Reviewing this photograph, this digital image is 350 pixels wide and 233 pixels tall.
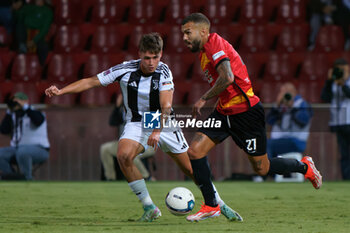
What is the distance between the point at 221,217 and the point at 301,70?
8693 millimetres

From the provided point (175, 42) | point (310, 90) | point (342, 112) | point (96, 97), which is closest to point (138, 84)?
point (342, 112)

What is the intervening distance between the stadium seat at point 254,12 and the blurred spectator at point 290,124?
12.6ft

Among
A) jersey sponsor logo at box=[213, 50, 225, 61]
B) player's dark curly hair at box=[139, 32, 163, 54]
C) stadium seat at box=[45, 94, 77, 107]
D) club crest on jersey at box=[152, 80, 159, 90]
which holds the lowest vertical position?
stadium seat at box=[45, 94, 77, 107]

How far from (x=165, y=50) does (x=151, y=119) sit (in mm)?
8757

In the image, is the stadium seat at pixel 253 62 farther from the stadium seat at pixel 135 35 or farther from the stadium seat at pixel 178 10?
the stadium seat at pixel 135 35

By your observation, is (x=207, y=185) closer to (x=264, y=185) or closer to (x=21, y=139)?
(x=264, y=185)

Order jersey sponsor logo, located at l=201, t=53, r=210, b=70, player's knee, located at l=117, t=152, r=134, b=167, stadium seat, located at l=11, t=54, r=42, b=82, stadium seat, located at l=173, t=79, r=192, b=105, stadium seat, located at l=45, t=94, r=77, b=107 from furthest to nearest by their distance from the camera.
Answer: stadium seat, located at l=11, t=54, r=42, b=82 < stadium seat, located at l=45, t=94, r=77, b=107 < stadium seat, located at l=173, t=79, r=192, b=105 < player's knee, located at l=117, t=152, r=134, b=167 < jersey sponsor logo, located at l=201, t=53, r=210, b=70

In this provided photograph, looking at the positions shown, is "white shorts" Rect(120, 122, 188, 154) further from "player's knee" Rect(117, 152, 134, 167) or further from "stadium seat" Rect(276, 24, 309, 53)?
"stadium seat" Rect(276, 24, 309, 53)

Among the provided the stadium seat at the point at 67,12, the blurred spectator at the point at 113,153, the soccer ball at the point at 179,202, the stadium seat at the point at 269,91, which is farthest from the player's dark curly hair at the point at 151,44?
the stadium seat at the point at 67,12

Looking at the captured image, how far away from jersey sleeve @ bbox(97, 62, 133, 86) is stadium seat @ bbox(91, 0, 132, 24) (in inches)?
377

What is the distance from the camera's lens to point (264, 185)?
38.9 ft

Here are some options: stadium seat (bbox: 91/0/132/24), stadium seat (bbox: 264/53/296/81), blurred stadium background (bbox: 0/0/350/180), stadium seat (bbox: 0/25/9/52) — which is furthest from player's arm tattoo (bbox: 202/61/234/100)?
stadium seat (bbox: 0/25/9/52)

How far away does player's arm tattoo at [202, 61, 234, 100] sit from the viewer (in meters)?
6.21

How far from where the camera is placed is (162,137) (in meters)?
6.83
